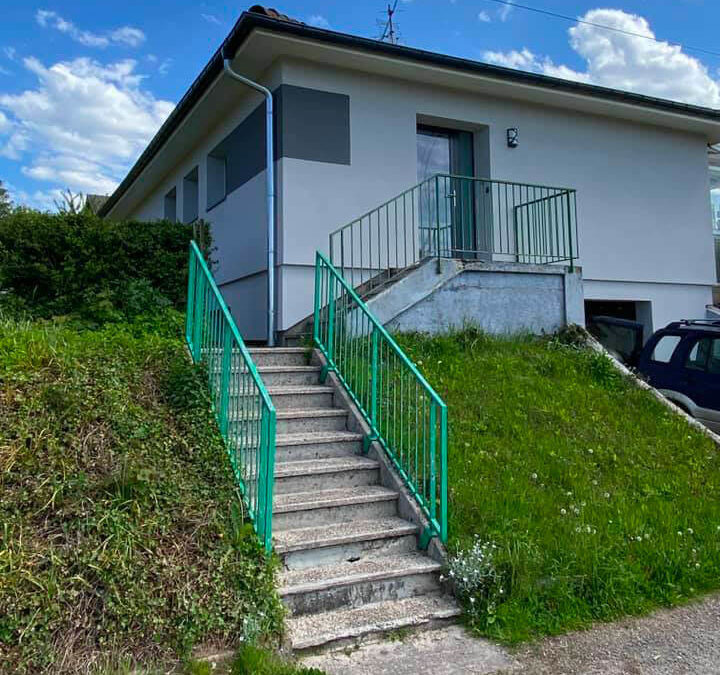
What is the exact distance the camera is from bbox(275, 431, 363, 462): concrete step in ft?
14.5

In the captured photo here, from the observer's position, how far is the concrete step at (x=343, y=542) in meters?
3.54

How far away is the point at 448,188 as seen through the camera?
29.8 ft

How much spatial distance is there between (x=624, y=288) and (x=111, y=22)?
914cm

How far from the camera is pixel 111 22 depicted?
8.27 metres

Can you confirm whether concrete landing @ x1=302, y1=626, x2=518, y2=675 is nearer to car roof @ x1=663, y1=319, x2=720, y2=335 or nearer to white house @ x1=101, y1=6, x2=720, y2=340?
white house @ x1=101, y1=6, x2=720, y2=340

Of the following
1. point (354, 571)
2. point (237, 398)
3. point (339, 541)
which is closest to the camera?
point (354, 571)

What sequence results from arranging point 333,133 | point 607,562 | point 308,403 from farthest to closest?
1. point 333,133
2. point 308,403
3. point 607,562

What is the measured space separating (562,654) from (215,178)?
9503mm

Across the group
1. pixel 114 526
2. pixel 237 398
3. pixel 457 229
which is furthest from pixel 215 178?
pixel 114 526

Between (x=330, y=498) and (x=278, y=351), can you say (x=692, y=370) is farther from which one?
(x=330, y=498)

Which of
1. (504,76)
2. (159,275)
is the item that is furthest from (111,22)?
(504,76)

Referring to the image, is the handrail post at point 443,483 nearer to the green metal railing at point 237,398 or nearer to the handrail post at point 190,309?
the green metal railing at point 237,398

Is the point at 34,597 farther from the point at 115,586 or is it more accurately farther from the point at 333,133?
the point at 333,133

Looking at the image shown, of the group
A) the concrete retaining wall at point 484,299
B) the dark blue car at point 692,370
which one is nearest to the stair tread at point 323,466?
the concrete retaining wall at point 484,299
